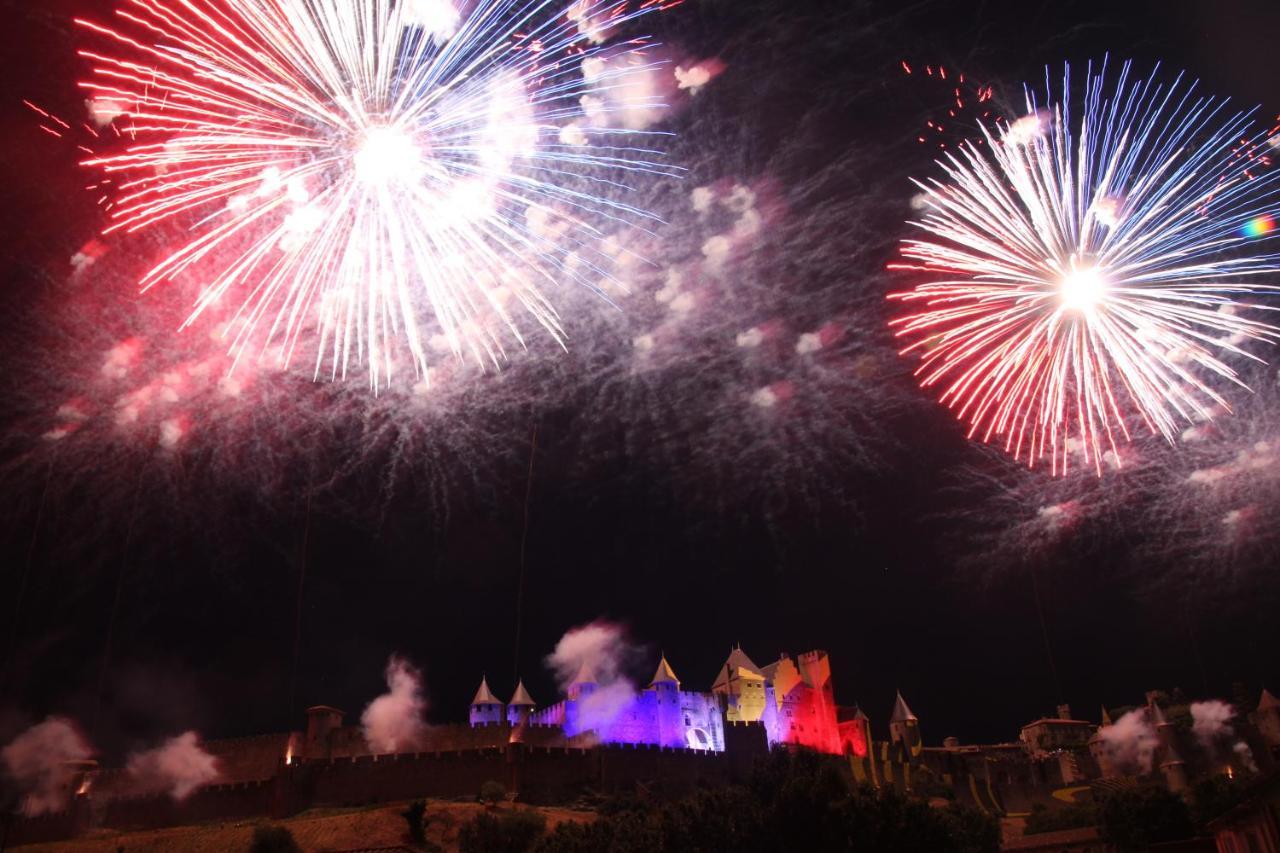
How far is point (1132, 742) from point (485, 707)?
5037cm

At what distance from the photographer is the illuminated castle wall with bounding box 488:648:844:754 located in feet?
225

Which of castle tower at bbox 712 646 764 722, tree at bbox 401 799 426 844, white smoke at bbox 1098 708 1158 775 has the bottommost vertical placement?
tree at bbox 401 799 426 844

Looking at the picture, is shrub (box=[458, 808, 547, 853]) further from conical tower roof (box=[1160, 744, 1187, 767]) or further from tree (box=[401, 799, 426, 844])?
conical tower roof (box=[1160, 744, 1187, 767])

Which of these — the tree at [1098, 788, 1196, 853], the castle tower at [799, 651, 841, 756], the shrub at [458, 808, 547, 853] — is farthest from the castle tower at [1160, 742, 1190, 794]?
the shrub at [458, 808, 547, 853]

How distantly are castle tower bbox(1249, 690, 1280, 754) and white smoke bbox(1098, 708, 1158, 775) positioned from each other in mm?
7032

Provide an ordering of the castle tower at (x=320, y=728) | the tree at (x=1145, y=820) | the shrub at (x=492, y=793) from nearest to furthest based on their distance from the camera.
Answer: the tree at (x=1145, y=820) < the shrub at (x=492, y=793) < the castle tower at (x=320, y=728)

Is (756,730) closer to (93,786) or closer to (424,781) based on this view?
(424,781)

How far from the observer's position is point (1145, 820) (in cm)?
4725

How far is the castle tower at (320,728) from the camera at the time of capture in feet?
203

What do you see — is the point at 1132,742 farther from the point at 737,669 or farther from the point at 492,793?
the point at 492,793

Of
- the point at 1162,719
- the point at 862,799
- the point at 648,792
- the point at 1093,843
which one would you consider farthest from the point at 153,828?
the point at 1162,719

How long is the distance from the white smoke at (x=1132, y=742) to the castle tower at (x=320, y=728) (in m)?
58.5

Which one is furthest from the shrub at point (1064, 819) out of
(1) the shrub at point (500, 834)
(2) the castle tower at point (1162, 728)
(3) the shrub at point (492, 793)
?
(3) the shrub at point (492, 793)

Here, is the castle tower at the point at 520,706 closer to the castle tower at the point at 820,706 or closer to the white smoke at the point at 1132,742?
the castle tower at the point at 820,706
